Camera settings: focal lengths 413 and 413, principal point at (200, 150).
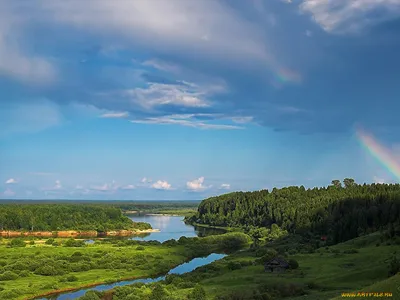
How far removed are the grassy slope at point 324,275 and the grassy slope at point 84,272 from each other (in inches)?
1071

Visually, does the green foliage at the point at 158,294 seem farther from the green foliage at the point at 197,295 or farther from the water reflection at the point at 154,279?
the water reflection at the point at 154,279

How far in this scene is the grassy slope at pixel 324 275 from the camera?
61378mm

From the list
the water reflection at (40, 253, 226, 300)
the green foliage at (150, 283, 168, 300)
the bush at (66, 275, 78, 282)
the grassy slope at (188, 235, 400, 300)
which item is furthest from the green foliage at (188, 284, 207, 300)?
the bush at (66, 275, 78, 282)

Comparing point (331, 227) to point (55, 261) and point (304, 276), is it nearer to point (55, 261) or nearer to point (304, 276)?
point (304, 276)

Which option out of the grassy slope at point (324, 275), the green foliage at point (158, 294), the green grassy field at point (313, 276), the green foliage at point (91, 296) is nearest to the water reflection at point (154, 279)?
the green foliage at point (91, 296)

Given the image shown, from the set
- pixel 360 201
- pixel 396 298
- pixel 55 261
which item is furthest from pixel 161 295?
pixel 360 201

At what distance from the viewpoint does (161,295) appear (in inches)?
2457

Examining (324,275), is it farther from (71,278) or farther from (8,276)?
(8,276)

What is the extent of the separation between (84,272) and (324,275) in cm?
5696

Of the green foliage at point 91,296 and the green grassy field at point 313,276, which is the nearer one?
the green grassy field at point 313,276

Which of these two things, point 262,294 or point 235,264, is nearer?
point 262,294

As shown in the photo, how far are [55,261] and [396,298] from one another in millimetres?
88656

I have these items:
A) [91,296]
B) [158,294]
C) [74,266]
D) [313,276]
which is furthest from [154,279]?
[313,276]

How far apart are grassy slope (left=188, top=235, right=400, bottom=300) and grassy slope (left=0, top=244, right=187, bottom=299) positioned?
2720 centimetres
